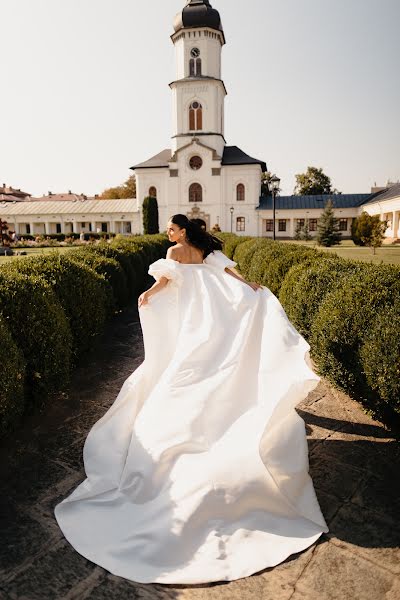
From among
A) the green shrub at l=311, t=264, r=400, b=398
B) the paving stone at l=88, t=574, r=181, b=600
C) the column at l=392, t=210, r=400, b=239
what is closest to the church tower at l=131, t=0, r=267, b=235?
the column at l=392, t=210, r=400, b=239

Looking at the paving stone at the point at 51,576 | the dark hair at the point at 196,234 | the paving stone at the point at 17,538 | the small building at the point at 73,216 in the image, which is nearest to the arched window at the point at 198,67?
the small building at the point at 73,216

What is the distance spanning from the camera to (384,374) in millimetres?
3586

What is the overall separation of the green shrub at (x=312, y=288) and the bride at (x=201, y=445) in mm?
1939

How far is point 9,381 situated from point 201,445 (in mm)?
1813

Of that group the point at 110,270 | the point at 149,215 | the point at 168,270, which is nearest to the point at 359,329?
the point at 168,270

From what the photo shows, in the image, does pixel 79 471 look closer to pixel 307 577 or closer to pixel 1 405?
pixel 1 405

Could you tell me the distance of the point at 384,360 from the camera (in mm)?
3592

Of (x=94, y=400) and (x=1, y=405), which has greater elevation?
(x=1, y=405)

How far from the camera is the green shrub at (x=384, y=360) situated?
3504 millimetres

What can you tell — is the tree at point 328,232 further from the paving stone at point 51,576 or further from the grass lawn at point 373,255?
the paving stone at point 51,576

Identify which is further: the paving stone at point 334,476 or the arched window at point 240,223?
the arched window at point 240,223

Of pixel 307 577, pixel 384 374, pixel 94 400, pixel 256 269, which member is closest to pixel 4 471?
pixel 94 400

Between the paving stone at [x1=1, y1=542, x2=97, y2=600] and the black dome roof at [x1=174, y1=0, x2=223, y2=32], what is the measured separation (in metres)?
54.4

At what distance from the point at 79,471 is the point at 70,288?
2871 millimetres
